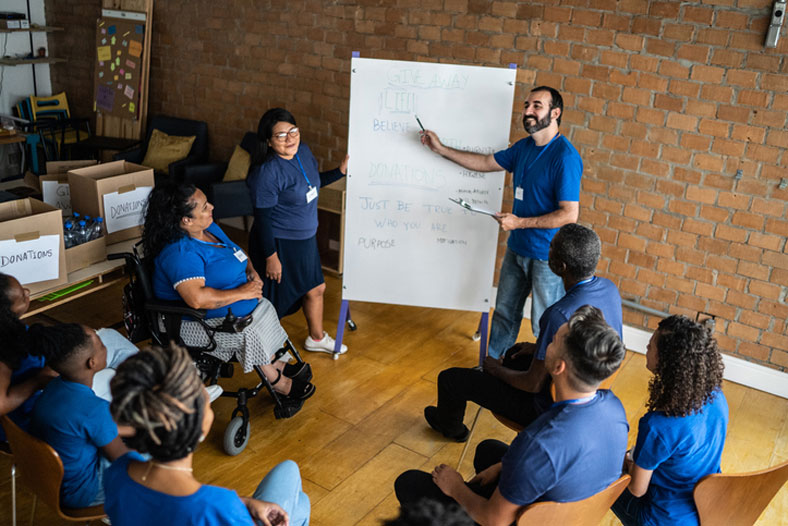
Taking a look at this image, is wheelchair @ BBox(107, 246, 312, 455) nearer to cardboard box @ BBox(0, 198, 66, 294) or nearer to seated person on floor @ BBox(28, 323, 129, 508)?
cardboard box @ BBox(0, 198, 66, 294)

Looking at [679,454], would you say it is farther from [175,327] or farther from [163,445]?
[175,327]

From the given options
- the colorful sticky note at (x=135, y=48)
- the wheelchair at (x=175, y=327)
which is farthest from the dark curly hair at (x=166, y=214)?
the colorful sticky note at (x=135, y=48)

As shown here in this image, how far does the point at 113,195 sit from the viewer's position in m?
3.40

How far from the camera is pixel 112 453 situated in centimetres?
213

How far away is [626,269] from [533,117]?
54.1 inches

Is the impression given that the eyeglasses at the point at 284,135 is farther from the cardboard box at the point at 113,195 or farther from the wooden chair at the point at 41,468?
the wooden chair at the point at 41,468

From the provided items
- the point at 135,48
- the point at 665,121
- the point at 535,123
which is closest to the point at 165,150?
the point at 135,48

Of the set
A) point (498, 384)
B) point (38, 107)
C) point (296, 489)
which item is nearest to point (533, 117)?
point (498, 384)

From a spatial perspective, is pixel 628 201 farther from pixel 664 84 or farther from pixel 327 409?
pixel 327 409

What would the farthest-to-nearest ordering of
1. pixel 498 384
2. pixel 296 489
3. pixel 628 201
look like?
1. pixel 628 201
2. pixel 498 384
3. pixel 296 489

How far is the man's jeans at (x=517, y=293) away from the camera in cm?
346

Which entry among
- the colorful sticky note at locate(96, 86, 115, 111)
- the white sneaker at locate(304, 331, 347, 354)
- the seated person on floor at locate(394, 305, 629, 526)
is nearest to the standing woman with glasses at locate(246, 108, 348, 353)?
the white sneaker at locate(304, 331, 347, 354)

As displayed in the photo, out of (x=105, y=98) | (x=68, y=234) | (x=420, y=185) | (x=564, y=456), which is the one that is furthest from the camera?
(x=105, y=98)

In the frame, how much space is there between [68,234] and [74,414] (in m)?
1.47
